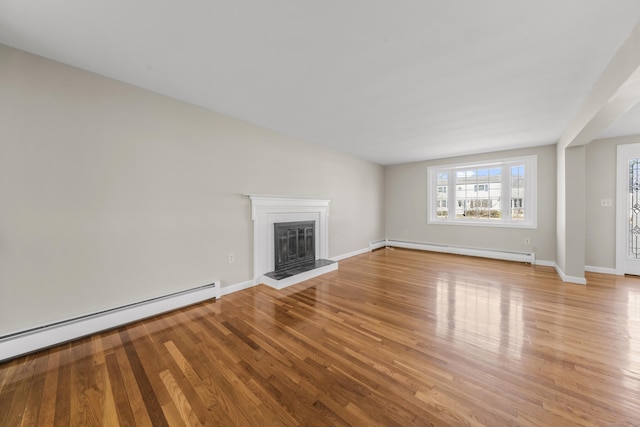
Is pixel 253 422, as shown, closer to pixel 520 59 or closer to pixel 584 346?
pixel 584 346

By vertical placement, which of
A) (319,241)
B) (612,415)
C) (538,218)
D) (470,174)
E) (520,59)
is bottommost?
(612,415)

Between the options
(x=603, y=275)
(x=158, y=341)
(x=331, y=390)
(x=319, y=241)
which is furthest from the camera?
(x=319, y=241)

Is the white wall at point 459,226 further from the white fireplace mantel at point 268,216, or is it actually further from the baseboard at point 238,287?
the baseboard at point 238,287

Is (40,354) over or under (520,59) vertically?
under

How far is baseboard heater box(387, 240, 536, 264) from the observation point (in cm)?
447

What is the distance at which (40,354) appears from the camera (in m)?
1.78

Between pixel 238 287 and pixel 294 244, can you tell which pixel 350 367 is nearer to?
pixel 238 287

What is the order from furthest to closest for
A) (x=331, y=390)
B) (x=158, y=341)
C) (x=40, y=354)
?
(x=158, y=341), (x=40, y=354), (x=331, y=390)

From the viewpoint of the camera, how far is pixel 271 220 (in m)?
3.55

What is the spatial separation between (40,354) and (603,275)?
7220 mm

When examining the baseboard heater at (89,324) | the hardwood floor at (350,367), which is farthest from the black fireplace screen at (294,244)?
the baseboard heater at (89,324)

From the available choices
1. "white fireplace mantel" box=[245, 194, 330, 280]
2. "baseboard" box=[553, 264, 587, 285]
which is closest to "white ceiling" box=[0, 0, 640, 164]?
"white fireplace mantel" box=[245, 194, 330, 280]

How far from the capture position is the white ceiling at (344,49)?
53.6 inches

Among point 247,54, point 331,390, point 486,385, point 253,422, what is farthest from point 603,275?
point 247,54
